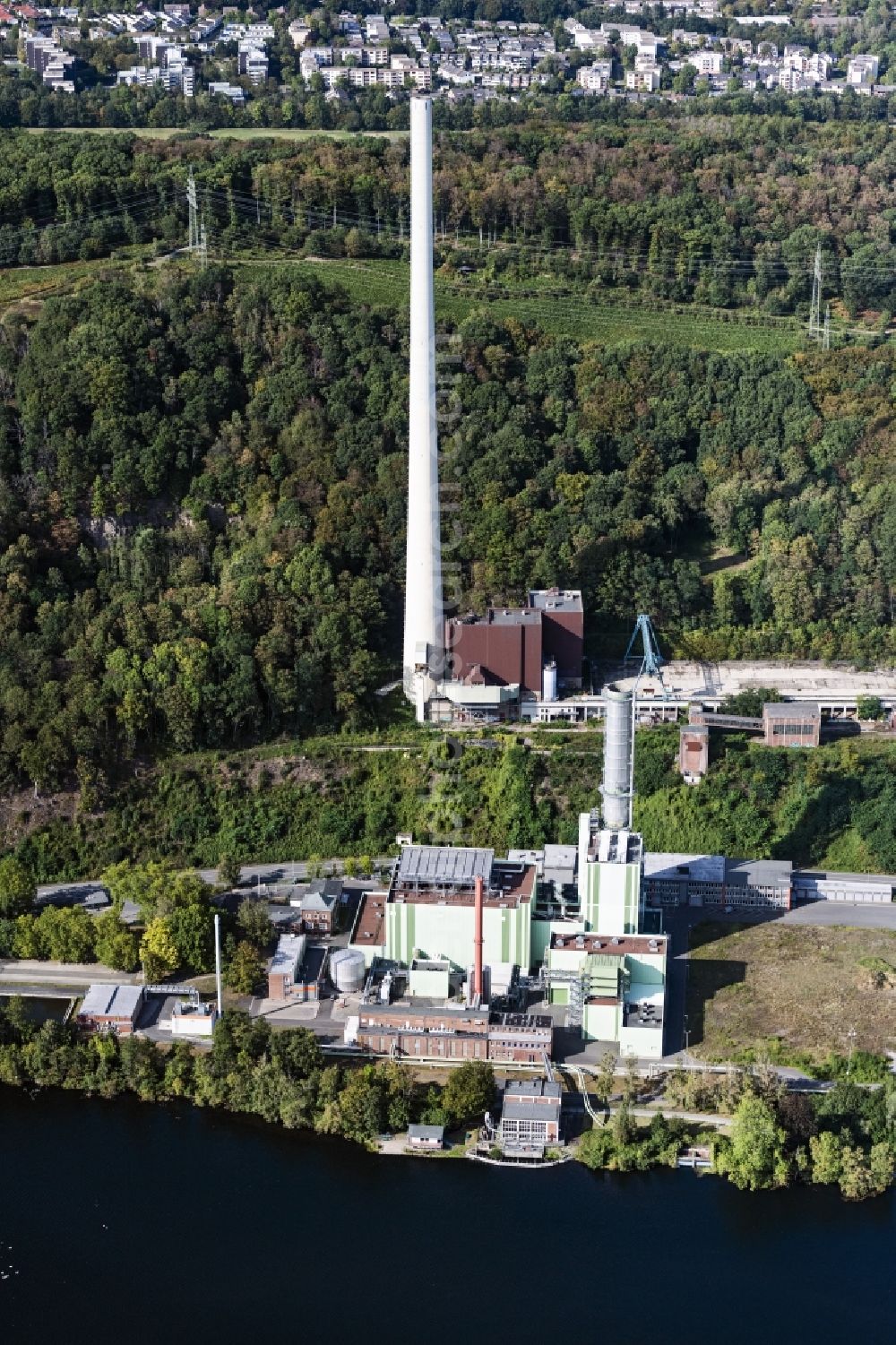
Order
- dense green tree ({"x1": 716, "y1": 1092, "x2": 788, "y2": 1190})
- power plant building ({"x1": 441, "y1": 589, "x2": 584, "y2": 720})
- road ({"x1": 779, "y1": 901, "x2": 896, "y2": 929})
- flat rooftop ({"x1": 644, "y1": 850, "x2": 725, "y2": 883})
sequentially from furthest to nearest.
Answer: power plant building ({"x1": 441, "y1": 589, "x2": 584, "y2": 720}) < flat rooftop ({"x1": 644, "y1": 850, "x2": 725, "y2": 883}) < road ({"x1": 779, "y1": 901, "x2": 896, "y2": 929}) < dense green tree ({"x1": 716, "y1": 1092, "x2": 788, "y2": 1190})

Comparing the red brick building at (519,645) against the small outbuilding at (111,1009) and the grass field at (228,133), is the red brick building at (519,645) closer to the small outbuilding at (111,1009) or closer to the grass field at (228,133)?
the small outbuilding at (111,1009)

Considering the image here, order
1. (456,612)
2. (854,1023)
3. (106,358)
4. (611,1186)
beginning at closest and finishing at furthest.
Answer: (611,1186), (854,1023), (456,612), (106,358)

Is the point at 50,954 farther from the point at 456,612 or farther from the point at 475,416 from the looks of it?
the point at 475,416

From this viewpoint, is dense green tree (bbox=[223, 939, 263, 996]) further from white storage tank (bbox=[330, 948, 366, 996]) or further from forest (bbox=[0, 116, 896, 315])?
forest (bbox=[0, 116, 896, 315])

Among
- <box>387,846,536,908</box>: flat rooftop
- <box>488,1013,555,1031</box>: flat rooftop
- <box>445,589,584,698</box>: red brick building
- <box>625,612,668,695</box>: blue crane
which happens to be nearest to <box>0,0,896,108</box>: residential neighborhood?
<box>625,612,668,695</box>: blue crane

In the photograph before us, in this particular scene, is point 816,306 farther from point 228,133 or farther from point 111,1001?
point 111,1001

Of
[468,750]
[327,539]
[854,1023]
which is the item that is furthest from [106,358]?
[854,1023]

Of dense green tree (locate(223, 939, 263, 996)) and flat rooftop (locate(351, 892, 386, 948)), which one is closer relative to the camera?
dense green tree (locate(223, 939, 263, 996))

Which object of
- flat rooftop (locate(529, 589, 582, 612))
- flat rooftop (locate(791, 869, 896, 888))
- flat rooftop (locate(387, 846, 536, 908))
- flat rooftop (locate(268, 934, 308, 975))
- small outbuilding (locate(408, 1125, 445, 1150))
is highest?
flat rooftop (locate(529, 589, 582, 612))
